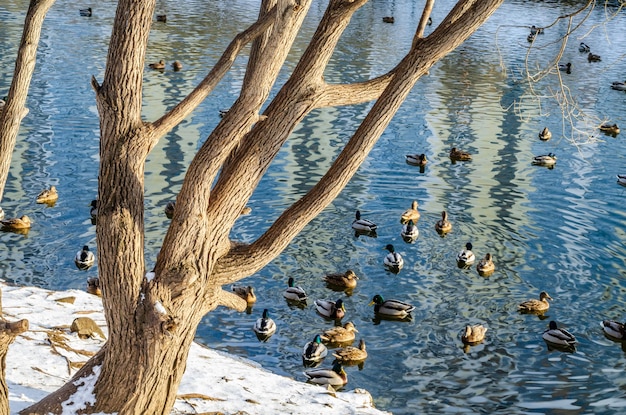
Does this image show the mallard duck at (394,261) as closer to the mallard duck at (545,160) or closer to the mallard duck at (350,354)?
the mallard duck at (350,354)

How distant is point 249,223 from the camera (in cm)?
1599

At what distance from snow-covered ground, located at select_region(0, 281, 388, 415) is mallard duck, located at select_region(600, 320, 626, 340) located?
5.15 meters

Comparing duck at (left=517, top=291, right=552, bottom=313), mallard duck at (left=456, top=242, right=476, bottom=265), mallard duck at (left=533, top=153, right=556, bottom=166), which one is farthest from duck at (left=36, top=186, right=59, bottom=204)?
mallard duck at (left=533, top=153, right=556, bottom=166)

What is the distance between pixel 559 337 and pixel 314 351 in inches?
140

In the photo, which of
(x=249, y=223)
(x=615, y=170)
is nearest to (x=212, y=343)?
(x=249, y=223)

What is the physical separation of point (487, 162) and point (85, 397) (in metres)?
15.5

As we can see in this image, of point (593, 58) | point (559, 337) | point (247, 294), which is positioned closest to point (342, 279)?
point (247, 294)

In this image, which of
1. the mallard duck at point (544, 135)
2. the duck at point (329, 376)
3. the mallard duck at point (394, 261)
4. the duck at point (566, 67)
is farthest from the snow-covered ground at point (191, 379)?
the duck at point (566, 67)

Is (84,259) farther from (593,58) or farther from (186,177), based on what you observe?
(593,58)

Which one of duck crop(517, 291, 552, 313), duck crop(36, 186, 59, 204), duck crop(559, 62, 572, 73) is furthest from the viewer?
duck crop(559, 62, 572, 73)

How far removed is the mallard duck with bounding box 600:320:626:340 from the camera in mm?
12781

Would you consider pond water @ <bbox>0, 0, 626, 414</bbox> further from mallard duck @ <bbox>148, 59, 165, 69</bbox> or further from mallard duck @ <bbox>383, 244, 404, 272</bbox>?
mallard duck @ <bbox>148, 59, 165, 69</bbox>

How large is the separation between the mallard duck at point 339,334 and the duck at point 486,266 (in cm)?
275

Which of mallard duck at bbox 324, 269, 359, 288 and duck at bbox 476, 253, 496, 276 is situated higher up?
duck at bbox 476, 253, 496, 276
